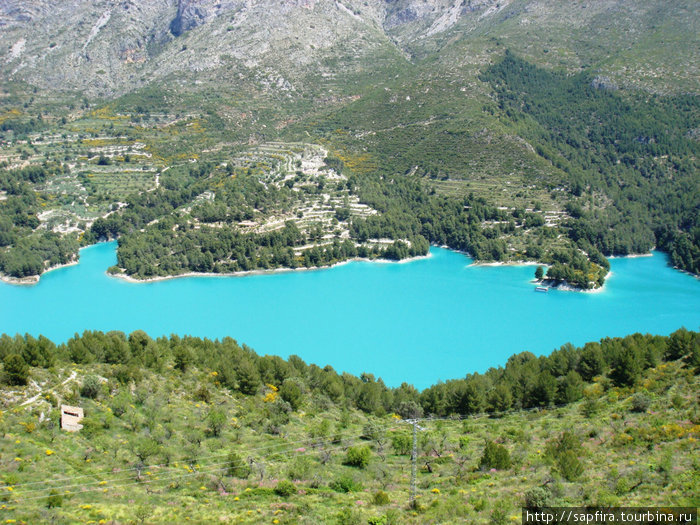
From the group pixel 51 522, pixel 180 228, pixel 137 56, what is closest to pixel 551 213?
pixel 180 228

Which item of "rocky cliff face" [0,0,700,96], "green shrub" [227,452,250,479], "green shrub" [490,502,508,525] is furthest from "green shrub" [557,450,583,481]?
"rocky cliff face" [0,0,700,96]

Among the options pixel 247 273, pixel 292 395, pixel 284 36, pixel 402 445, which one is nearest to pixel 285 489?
pixel 402 445

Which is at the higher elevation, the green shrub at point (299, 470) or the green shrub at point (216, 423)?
the green shrub at point (216, 423)

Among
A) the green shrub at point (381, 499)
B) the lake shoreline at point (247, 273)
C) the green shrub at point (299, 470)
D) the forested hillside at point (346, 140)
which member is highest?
the forested hillside at point (346, 140)

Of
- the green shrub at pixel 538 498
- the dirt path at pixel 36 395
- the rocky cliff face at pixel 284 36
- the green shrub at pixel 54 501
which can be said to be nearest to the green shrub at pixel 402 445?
the green shrub at pixel 538 498

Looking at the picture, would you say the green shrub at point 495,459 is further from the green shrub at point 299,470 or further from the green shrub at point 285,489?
the green shrub at point 285,489

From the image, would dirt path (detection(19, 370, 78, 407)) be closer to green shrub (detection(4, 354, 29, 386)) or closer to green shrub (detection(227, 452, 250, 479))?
green shrub (detection(4, 354, 29, 386))
